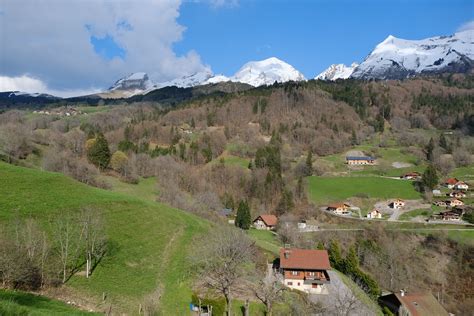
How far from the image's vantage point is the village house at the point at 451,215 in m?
85.8

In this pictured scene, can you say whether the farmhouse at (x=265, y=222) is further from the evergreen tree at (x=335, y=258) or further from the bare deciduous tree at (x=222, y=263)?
the bare deciduous tree at (x=222, y=263)

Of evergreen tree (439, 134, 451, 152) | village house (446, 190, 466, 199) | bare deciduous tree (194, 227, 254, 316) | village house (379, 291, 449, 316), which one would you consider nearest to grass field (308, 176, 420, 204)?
village house (446, 190, 466, 199)

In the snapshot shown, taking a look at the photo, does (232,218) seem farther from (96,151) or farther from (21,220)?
(21,220)

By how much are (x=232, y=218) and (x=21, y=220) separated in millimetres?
66111

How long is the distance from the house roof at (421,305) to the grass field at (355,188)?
5490 centimetres

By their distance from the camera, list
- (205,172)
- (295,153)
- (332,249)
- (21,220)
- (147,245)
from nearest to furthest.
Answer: (21,220), (147,245), (332,249), (205,172), (295,153)

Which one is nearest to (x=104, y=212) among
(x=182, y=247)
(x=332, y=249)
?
(x=182, y=247)

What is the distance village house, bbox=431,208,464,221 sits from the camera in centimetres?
8581

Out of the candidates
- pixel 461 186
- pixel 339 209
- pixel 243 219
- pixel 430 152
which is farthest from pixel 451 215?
pixel 430 152

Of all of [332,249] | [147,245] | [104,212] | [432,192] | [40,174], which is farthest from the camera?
[432,192]

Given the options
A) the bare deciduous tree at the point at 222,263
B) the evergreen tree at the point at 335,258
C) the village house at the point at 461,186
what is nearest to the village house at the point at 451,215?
the village house at the point at 461,186

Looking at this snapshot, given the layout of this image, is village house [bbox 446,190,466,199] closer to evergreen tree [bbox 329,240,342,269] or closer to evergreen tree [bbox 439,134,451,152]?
evergreen tree [bbox 439,134,451,152]

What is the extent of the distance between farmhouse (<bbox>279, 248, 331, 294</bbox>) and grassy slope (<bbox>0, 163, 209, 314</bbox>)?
427 inches

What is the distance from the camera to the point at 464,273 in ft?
219
